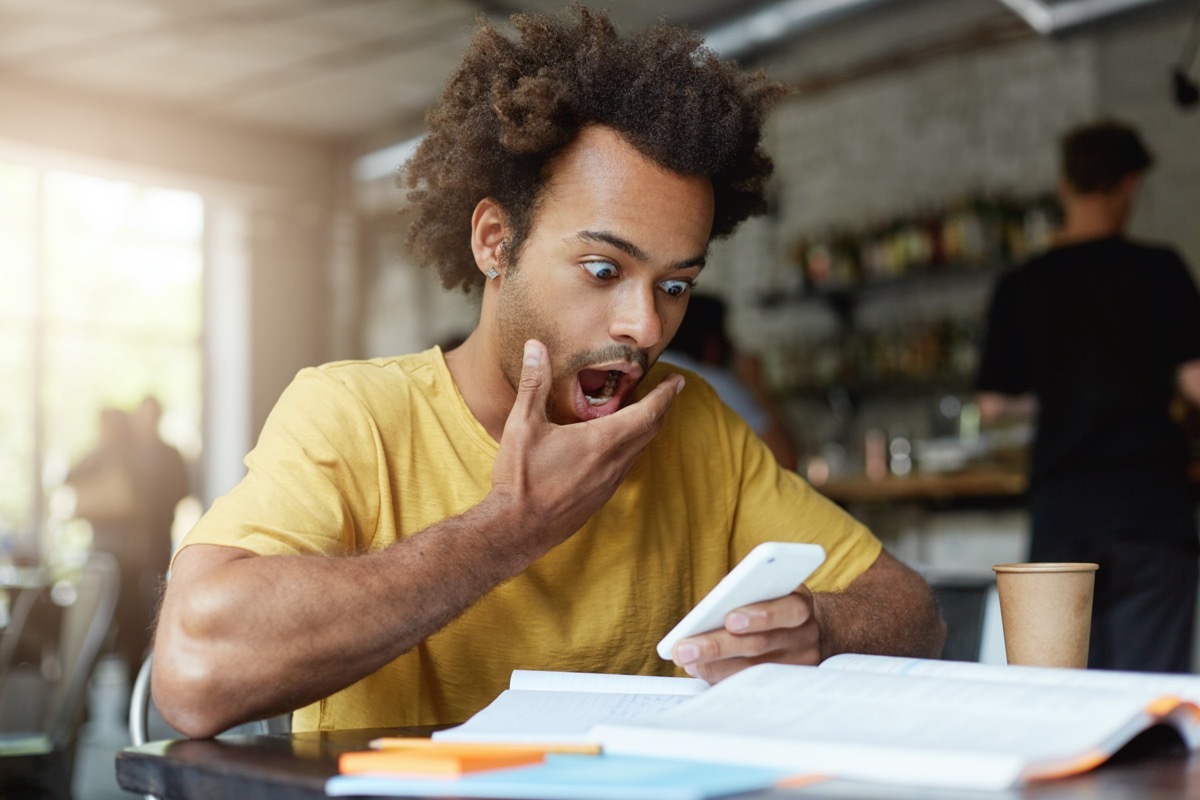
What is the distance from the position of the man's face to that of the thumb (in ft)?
0.42

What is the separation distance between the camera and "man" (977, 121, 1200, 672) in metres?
2.74

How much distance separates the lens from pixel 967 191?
6227 millimetres

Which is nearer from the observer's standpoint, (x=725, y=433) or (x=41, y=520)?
(x=725, y=433)

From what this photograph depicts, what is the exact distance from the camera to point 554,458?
49.8 inches

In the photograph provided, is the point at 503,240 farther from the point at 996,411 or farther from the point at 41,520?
the point at 41,520

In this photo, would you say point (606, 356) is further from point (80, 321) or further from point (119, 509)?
point (80, 321)

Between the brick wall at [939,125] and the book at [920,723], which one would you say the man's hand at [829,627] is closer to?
the book at [920,723]

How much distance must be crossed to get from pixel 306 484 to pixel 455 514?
178 millimetres

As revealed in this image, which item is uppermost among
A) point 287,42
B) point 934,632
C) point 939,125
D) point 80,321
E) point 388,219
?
point 287,42

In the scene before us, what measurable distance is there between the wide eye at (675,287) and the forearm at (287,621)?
0.47 m

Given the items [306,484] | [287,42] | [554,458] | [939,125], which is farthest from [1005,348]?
[287,42]

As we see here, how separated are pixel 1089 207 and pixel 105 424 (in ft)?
19.2

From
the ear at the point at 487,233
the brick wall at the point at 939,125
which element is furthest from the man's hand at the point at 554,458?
the brick wall at the point at 939,125

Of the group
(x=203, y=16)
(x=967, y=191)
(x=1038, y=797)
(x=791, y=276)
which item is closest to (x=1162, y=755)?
(x=1038, y=797)
